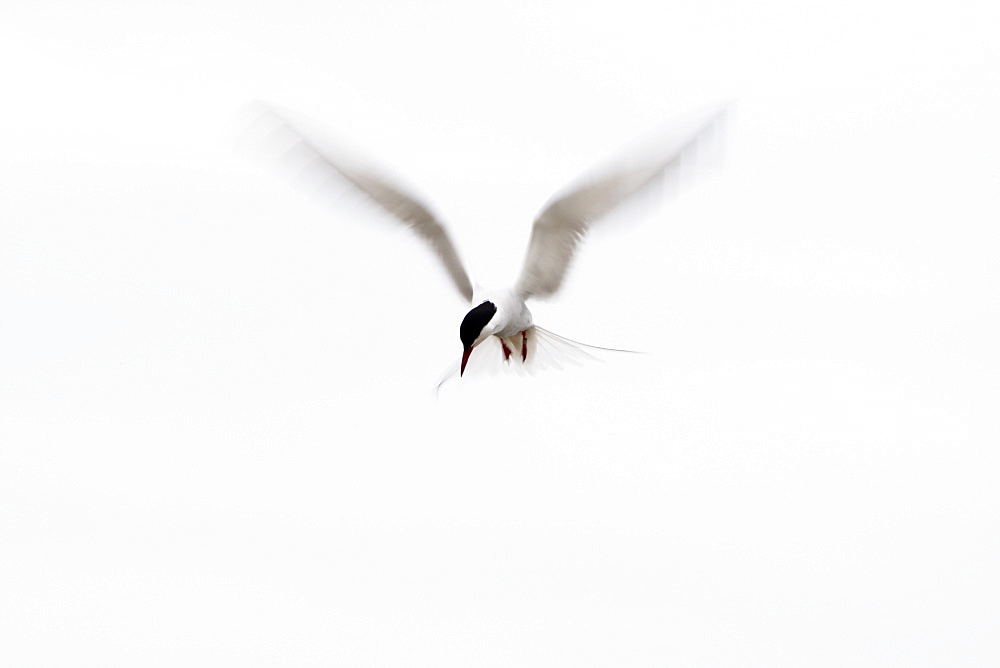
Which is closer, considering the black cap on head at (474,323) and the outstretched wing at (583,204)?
the outstretched wing at (583,204)

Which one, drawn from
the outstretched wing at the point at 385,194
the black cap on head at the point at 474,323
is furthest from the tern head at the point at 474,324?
the outstretched wing at the point at 385,194

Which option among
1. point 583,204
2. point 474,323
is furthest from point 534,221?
point 474,323

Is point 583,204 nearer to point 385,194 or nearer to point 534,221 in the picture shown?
point 534,221

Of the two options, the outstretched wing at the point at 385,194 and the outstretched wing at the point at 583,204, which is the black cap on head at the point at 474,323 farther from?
the outstretched wing at the point at 385,194

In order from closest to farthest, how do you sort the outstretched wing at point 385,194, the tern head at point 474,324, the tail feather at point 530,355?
the tern head at point 474,324 < the outstretched wing at point 385,194 < the tail feather at point 530,355

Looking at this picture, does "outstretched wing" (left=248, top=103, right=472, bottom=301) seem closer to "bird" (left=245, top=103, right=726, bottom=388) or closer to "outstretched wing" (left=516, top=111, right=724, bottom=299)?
"bird" (left=245, top=103, right=726, bottom=388)

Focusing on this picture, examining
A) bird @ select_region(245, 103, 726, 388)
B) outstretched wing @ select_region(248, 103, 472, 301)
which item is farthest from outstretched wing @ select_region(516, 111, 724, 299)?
outstretched wing @ select_region(248, 103, 472, 301)
